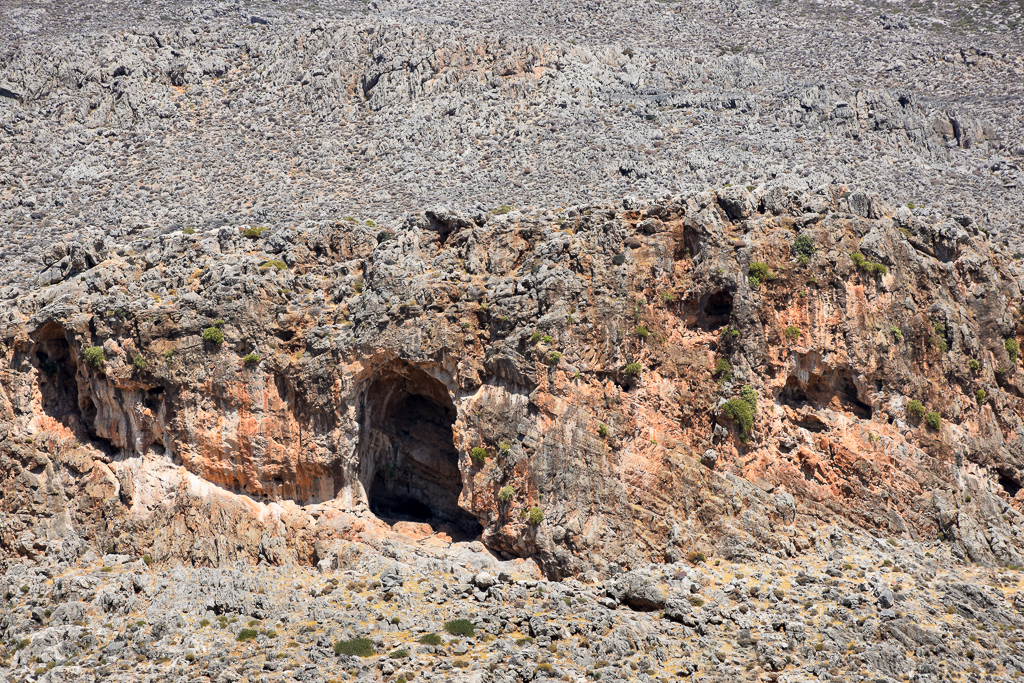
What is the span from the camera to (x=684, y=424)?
3750 cm

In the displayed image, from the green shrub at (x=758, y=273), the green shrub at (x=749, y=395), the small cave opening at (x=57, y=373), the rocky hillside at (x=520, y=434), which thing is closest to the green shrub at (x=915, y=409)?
the rocky hillside at (x=520, y=434)

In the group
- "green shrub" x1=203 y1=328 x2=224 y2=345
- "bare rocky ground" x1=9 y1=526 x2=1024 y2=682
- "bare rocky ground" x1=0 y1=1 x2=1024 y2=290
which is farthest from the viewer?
"bare rocky ground" x1=0 y1=1 x2=1024 y2=290

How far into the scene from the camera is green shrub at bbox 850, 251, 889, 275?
38.8m

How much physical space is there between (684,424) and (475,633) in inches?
480

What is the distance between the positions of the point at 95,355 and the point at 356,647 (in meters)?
16.4

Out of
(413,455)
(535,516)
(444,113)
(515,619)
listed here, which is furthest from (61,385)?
(444,113)

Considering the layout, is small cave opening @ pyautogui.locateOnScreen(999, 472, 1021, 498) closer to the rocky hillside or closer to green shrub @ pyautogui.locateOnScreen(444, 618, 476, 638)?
the rocky hillside

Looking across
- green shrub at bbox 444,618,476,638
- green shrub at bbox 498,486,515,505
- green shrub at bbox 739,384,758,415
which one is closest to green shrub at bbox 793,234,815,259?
green shrub at bbox 739,384,758,415

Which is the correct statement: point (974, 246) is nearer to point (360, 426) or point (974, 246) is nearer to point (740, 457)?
point (740, 457)

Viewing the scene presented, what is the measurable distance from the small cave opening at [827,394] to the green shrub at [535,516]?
1132 cm

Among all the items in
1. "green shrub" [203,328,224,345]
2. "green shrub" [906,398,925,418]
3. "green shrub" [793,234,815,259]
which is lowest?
"green shrub" [906,398,925,418]

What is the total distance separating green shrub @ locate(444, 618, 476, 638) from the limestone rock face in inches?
168

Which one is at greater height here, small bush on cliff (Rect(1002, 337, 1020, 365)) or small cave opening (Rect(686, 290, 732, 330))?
small cave opening (Rect(686, 290, 732, 330))

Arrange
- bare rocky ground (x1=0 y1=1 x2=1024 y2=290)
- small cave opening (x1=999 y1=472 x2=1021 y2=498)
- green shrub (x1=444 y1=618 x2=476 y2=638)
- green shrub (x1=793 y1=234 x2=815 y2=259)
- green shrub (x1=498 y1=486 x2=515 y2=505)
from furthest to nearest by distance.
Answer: bare rocky ground (x1=0 y1=1 x2=1024 y2=290) → green shrub (x1=793 y1=234 x2=815 y2=259) → small cave opening (x1=999 y1=472 x2=1021 y2=498) → green shrub (x1=498 y1=486 x2=515 y2=505) → green shrub (x1=444 y1=618 x2=476 y2=638)
